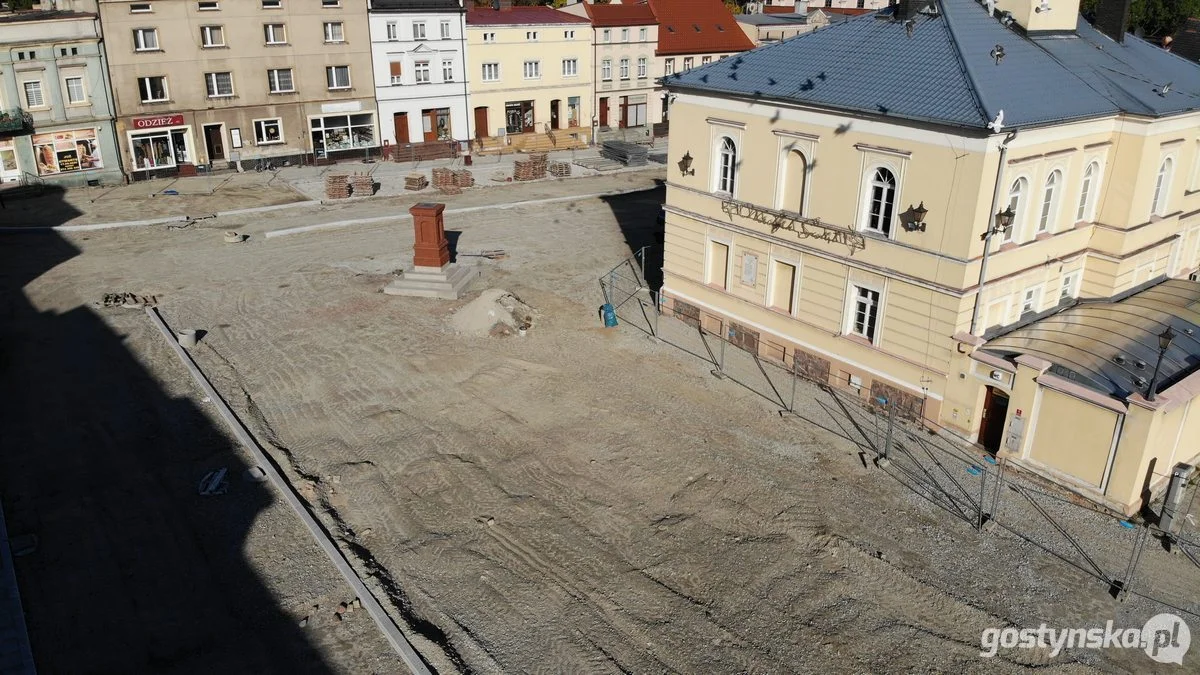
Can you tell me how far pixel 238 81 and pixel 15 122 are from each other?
11.3 m

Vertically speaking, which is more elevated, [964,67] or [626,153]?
[964,67]

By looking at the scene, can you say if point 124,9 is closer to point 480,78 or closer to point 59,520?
point 480,78

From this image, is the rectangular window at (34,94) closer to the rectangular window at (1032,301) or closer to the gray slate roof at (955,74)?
the gray slate roof at (955,74)

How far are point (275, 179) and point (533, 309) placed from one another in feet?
85.3

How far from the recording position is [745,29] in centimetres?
6812

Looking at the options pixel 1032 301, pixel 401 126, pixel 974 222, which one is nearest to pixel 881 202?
pixel 974 222

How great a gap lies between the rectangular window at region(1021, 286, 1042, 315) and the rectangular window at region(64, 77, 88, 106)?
46.0 metres

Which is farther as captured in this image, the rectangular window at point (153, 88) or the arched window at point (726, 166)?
the rectangular window at point (153, 88)

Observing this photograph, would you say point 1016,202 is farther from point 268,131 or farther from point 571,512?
point 268,131

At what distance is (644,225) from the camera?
1588 inches

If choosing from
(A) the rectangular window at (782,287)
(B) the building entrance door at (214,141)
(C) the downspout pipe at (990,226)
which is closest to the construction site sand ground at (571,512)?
(A) the rectangular window at (782,287)

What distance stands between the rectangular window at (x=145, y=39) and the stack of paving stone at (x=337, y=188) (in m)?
12.6

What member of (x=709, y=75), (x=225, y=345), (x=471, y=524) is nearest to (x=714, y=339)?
(x=709, y=75)

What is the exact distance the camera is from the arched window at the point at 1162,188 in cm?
2425
